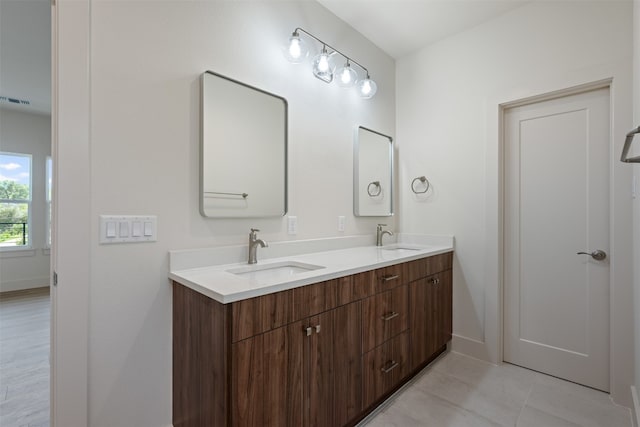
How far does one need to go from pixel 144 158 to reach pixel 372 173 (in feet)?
5.88

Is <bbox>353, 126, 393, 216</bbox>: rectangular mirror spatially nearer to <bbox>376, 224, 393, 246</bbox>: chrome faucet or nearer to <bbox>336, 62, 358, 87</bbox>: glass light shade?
<bbox>376, 224, 393, 246</bbox>: chrome faucet

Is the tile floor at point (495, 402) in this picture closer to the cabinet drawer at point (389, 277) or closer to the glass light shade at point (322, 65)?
the cabinet drawer at point (389, 277)

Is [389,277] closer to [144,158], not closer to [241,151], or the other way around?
[241,151]

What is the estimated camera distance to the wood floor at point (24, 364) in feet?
Answer: 5.69

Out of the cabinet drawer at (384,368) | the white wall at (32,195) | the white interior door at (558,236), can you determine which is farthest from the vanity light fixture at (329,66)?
the white wall at (32,195)

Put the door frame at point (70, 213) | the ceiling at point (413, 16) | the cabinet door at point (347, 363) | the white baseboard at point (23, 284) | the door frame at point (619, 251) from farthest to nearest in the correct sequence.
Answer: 1. the white baseboard at point (23, 284)
2. the ceiling at point (413, 16)
3. the door frame at point (619, 251)
4. the cabinet door at point (347, 363)
5. the door frame at point (70, 213)

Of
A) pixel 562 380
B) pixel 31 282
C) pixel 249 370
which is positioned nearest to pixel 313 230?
pixel 249 370

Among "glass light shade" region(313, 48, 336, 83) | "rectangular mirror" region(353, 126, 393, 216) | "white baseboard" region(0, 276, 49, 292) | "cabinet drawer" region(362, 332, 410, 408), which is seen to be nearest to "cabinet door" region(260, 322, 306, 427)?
"cabinet drawer" region(362, 332, 410, 408)

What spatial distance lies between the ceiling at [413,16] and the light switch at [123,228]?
2006 mm

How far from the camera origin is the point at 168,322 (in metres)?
1.44

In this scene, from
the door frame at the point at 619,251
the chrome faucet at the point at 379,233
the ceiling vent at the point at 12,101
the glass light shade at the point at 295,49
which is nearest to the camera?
the door frame at the point at 619,251

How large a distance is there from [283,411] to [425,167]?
225cm

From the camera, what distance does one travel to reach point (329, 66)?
221cm

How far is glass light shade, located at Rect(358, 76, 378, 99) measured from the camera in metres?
2.46
